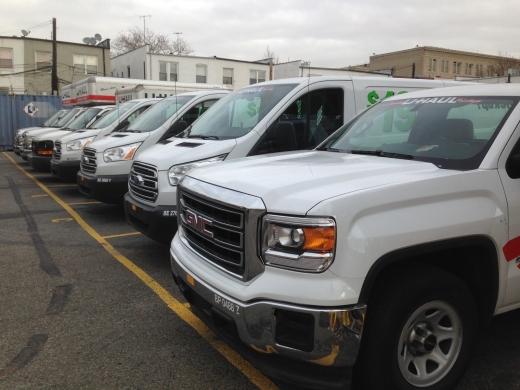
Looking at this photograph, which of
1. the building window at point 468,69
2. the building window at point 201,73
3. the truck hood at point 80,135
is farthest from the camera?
the building window at point 468,69

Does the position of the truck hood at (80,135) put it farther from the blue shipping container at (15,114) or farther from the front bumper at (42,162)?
the blue shipping container at (15,114)

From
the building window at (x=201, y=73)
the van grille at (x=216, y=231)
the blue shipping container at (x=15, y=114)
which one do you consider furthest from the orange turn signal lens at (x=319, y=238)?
the building window at (x=201, y=73)

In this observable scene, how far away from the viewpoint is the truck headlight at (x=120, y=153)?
7582 millimetres

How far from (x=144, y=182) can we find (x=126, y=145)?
7.79 feet

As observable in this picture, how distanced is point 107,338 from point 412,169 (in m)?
2.63

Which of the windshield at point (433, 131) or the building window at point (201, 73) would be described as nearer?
the windshield at point (433, 131)

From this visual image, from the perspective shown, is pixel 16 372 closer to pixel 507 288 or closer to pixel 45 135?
pixel 507 288

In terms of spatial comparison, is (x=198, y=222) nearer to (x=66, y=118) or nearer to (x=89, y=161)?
(x=89, y=161)

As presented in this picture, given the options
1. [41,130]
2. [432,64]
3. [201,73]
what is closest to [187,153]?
[41,130]

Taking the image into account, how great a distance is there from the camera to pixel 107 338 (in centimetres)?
374

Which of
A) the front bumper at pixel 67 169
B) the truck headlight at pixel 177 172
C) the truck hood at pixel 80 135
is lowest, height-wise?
the front bumper at pixel 67 169

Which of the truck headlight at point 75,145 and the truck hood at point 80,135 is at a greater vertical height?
the truck hood at point 80,135

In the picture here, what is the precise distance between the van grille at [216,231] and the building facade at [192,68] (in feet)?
98.4

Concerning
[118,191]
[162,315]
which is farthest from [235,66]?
[162,315]
